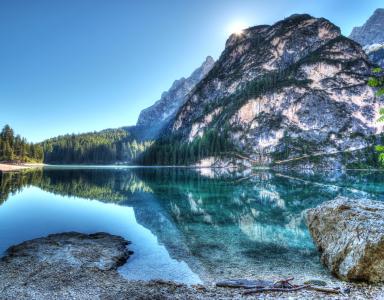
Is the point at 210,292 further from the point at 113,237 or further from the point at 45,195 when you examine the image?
the point at 45,195

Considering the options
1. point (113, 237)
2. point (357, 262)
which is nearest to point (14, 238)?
point (113, 237)

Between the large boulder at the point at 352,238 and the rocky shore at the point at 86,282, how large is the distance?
1.03 meters

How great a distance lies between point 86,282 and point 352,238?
585 inches

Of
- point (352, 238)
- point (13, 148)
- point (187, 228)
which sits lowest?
point (187, 228)

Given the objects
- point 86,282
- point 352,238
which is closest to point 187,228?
point 86,282

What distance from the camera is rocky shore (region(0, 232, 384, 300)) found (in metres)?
13.8

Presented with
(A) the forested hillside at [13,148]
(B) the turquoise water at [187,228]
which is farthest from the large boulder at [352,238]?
(A) the forested hillside at [13,148]

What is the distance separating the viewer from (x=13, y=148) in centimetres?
16175

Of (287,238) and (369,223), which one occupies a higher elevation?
(369,223)

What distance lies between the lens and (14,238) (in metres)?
26.0

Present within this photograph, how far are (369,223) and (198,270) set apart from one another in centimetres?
1047

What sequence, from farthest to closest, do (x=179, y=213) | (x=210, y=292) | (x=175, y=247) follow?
(x=179, y=213), (x=175, y=247), (x=210, y=292)

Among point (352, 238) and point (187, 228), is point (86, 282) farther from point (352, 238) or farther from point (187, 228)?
point (187, 228)

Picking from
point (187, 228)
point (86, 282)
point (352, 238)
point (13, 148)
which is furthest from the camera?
point (13, 148)
